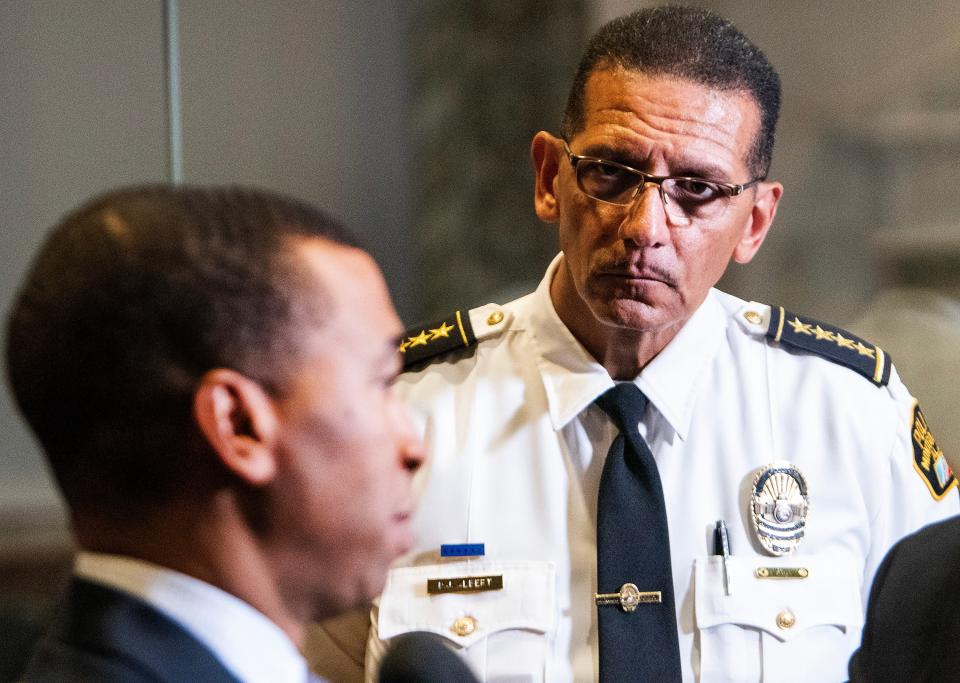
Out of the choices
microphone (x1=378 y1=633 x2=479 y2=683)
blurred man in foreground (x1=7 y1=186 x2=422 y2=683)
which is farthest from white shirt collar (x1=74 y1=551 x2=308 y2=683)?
microphone (x1=378 y1=633 x2=479 y2=683)

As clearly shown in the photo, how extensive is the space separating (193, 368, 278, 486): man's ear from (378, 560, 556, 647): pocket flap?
65 centimetres

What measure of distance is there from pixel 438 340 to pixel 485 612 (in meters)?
0.35

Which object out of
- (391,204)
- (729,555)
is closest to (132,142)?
(391,204)

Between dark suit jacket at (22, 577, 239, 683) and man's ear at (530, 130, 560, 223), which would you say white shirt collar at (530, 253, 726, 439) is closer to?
man's ear at (530, 130, 560, 223)

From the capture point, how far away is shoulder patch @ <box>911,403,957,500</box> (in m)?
1.38

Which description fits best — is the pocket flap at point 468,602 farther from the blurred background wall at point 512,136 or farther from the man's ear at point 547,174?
the blurred background wall at point 512,136

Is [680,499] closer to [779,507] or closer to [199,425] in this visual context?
[779,507]

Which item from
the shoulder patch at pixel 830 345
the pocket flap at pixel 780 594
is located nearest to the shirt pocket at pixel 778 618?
the pocket flap at pixel 780 594

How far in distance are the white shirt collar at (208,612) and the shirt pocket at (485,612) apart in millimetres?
614

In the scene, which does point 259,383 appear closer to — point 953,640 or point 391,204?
point 953,640

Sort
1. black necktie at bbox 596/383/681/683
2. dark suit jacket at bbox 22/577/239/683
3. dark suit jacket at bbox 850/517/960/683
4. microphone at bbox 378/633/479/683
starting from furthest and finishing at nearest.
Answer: black necktie at bbox 596/383/681/683, dark suit jacket at bbox 850/517/960/683, microphone at bbox 378/633/479/683, dark suit jacket at bbox 22/577/239/683

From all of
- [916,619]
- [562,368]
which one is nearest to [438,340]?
[562,368]

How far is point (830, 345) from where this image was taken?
57.5 inches

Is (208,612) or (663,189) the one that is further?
(663,189)
